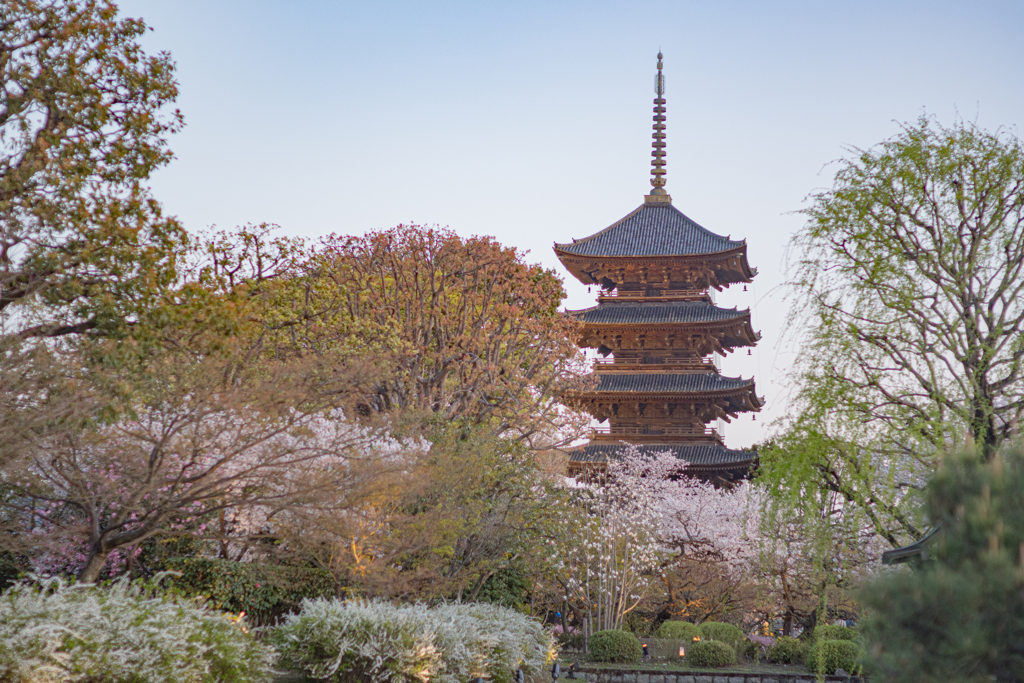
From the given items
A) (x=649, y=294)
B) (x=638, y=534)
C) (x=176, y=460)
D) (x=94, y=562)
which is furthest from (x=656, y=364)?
(x=94, y=562)

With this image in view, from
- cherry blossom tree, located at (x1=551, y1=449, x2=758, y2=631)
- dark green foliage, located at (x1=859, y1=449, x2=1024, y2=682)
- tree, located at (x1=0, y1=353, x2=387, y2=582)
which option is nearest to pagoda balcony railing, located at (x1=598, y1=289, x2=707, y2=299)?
cherry blossom tree, located at (x1=551, y1=449, x2=758, y2=631)

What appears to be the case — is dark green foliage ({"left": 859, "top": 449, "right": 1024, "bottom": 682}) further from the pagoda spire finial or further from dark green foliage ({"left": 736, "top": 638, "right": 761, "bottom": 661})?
the pagoda spire finial

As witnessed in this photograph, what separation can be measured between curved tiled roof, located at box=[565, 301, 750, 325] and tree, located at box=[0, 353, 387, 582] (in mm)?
19684

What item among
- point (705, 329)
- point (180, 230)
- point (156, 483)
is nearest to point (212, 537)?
point (156, 483)

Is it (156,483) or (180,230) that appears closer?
(180,230)

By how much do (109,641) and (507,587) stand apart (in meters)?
11.5

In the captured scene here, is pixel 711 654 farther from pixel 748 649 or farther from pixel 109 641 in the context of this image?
pixel 109 641

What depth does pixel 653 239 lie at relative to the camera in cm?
3347

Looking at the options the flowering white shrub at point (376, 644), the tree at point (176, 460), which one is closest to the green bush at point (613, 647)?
the flowering white shrub at point (376, 644)

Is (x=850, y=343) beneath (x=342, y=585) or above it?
above

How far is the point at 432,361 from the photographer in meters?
19.1

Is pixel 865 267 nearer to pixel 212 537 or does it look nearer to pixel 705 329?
pixel 212 537

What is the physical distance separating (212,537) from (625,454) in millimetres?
19844

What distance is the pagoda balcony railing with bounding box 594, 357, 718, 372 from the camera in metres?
31.2
